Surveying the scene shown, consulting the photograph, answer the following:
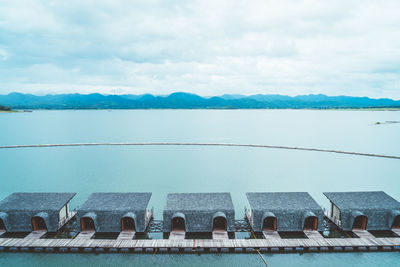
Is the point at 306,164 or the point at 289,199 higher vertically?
the point at 289,199

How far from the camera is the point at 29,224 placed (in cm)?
2264

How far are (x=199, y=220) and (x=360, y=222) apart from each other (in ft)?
49.7

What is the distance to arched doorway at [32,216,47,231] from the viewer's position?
2272 cm

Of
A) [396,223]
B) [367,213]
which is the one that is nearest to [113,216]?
[367,213]

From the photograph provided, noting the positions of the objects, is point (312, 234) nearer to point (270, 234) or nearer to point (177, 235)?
point (270, 234)

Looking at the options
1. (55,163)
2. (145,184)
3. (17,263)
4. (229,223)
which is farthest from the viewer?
(55,163)

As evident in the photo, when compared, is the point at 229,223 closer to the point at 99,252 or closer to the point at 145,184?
the point at 99,252

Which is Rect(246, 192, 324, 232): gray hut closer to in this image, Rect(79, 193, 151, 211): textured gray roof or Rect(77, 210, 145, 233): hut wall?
Rect(77, 210, 145, 233): hut wall

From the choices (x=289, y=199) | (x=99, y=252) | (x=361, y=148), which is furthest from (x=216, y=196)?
(x=361, y=148)

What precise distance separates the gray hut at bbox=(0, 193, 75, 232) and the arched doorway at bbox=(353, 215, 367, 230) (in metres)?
27.7

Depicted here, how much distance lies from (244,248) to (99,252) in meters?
12.2

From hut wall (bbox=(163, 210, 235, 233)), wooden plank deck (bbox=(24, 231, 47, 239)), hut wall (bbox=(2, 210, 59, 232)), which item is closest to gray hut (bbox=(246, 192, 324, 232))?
hut wall (bbox=(163, 210, 235, 233))

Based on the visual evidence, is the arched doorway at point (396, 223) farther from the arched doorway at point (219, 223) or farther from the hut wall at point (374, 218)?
the arched doorway at point (219, 223)

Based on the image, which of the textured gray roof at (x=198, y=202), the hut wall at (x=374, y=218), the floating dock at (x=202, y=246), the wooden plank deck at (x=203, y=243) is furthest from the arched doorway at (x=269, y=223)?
the hut wall at (x=374, y=218)
